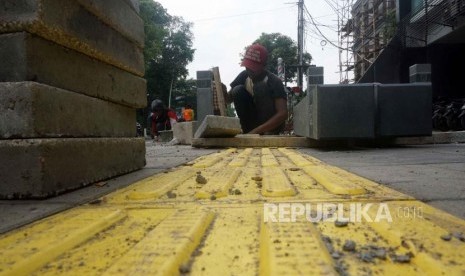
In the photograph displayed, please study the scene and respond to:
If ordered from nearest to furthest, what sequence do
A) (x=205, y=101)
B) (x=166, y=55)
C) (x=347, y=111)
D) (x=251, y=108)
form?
(x=347, y=111), (x=251, y=108), (x=205, y=101), (x=166, y=55)

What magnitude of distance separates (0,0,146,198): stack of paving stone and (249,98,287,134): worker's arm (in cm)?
466

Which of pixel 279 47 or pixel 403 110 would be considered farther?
pixel 279 47

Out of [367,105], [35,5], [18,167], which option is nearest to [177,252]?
[18,167]

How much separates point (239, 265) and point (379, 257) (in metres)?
0.34

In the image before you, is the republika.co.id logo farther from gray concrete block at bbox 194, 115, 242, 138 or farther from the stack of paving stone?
gray concrete block at bbox 194, 115, 242, 138

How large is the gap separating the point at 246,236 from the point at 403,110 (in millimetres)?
3893

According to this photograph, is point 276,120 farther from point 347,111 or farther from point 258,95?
point 347,111

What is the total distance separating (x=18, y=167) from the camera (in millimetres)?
1640

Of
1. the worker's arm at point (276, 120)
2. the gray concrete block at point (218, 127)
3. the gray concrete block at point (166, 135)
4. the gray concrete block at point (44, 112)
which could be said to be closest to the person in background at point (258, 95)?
the worker's arm at point (276, 120)

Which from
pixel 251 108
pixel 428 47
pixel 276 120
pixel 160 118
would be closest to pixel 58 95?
pixel 276 120

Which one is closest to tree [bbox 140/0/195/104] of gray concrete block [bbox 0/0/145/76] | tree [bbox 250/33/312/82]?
tree [bbox 250/33/312/82]

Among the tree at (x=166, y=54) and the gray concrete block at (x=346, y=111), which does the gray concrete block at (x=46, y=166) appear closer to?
the gray concrete block at (x=346, y=111)

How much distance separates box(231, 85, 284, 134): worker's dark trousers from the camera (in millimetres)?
7338

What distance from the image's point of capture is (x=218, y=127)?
16.8 feet
